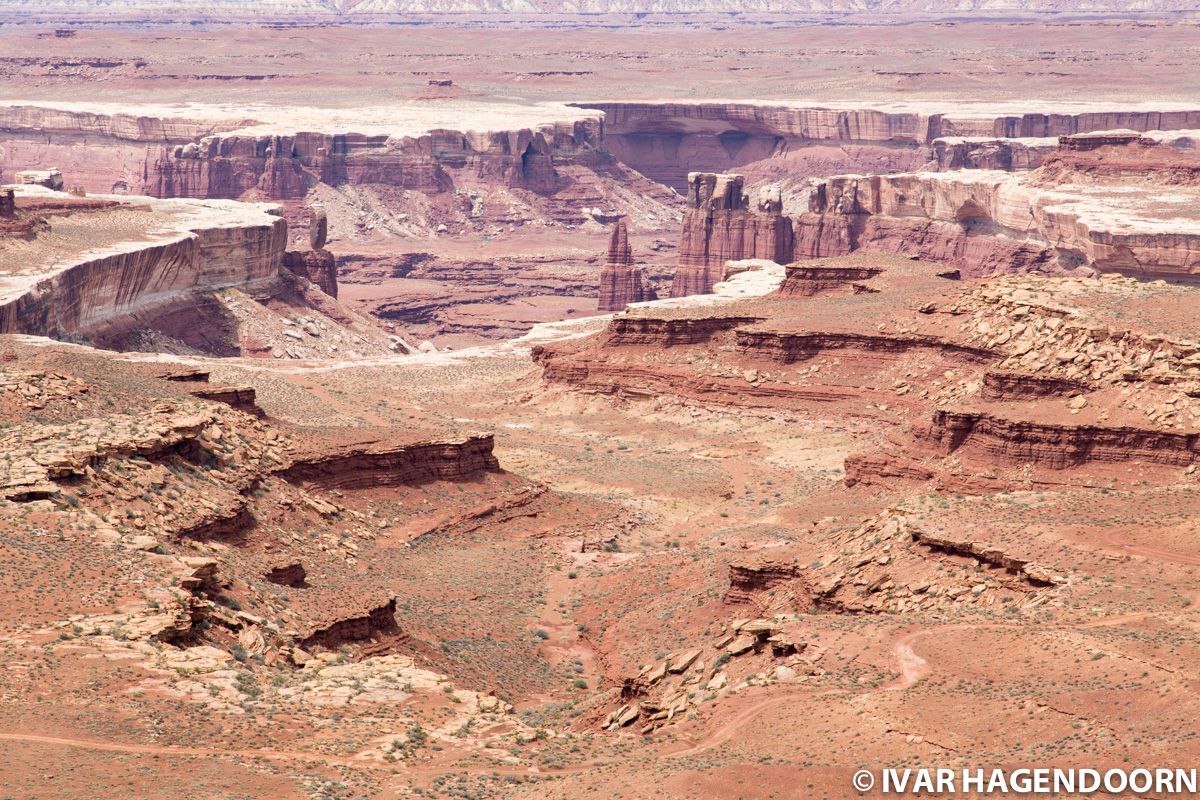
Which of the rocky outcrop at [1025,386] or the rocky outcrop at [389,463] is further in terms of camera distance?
the rocky outcrop at [1025,386]

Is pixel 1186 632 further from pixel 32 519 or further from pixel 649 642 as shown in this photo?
pixel 32 519

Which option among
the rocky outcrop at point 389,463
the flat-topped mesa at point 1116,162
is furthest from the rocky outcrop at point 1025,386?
the flat-topped mesa at point 1116,162

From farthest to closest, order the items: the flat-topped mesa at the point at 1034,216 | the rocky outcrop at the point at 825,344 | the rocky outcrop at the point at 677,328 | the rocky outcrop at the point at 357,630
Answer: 1. the flat-topped mesa at the point at 1034,216
2. the rocky outcrop at the point at 677,328
3. the rocky outcrop at the point at 825,344
4. the rocky outcrop at the point at 357,630

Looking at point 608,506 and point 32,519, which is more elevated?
point 32,519

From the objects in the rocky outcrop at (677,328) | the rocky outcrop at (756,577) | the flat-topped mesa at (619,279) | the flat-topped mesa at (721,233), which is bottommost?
the flat-topped mesa at (619,279)

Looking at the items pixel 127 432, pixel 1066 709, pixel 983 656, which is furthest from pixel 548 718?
pixel 127 432

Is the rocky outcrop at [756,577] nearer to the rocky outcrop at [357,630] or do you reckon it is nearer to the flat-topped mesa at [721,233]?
the rocky outcrop at [357,630]

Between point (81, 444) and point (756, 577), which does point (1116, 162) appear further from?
point (81, 444)
